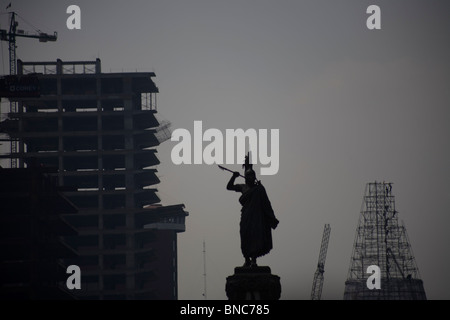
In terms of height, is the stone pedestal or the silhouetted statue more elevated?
the silhouetted statue

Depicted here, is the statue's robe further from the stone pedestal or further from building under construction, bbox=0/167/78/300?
building under construction, bbox=0/167/78/300

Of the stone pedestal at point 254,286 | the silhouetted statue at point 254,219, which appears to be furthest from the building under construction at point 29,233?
the stone pedestal at point 254,286

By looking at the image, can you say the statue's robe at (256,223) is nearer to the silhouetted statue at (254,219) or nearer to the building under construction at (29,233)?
the silhouetted statue at (254,219)

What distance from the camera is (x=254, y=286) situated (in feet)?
124

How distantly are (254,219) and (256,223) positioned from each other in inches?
6.4

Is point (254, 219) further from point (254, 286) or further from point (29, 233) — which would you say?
point (29, 233)

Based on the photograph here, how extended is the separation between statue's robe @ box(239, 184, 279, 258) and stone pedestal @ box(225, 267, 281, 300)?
1.30 m

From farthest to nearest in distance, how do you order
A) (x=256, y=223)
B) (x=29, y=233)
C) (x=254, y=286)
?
(x=29, y=233), (x=256, y=223), (x=254, y=286)

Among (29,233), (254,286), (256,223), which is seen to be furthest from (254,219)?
(29,233)

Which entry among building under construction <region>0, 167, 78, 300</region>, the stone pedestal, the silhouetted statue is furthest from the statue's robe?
building under construction <region>0, 167, 78, 300</region>

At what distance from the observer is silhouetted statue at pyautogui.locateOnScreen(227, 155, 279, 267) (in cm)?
3919

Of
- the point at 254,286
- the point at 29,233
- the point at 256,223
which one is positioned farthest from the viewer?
the point at 29,233
